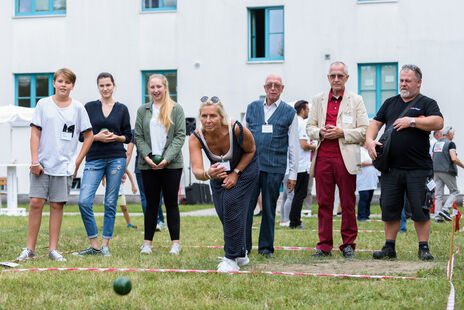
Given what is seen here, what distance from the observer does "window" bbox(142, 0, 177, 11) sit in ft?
70.0

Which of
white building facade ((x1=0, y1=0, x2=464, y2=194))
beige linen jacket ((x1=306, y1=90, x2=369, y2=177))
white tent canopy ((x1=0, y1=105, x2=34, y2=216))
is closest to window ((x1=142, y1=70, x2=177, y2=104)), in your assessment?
white building facade ((x1=0, y1=0, x2=464, y2=194))

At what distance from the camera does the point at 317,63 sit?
20250mm

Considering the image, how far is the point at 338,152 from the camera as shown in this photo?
7316mm

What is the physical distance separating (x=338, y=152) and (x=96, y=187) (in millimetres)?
2628

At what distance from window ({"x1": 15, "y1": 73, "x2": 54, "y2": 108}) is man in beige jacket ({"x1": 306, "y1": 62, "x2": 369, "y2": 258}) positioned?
1597 cm

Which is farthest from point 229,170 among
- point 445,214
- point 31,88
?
point 31,88

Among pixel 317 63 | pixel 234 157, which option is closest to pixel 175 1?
pixel 317 63

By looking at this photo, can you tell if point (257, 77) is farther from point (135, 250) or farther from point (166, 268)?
point (166, 268)

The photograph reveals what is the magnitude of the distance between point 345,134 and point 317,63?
1337 centimetres

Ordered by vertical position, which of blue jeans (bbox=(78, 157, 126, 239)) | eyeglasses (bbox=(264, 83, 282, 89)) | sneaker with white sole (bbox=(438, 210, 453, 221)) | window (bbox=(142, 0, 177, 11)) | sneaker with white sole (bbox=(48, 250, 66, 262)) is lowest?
sneaker with white sole (bbox=(438, 210, 453, 221))

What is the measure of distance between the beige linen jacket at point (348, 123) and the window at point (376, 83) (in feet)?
42.3

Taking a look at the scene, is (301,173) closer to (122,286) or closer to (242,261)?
(242,261)

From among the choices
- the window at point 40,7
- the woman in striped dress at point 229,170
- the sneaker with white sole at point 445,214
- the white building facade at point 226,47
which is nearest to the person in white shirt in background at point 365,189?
the sneaker with white sole at point 445,214

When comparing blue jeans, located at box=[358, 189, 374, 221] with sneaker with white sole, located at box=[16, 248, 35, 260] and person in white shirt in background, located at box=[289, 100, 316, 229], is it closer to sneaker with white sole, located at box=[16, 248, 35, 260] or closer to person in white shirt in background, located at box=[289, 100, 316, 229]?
person in white shirt in background, located at box=[289, 100, 316, 229]
